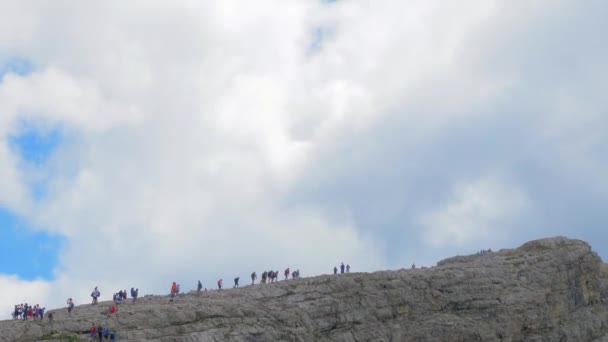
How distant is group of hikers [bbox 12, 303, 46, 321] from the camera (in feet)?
157

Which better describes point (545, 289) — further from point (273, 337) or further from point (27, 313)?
point (27, 313)

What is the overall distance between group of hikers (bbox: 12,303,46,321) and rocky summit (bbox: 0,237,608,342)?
1316 millimetres

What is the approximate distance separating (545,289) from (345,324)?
23536mm

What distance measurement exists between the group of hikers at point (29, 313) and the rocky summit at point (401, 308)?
4.32ft

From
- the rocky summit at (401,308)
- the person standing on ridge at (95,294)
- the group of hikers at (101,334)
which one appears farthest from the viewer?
the person standing on ridge at (95,294)

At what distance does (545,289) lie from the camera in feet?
234

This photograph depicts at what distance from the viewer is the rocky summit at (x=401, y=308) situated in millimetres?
49281

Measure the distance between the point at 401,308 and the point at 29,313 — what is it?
31118 mm

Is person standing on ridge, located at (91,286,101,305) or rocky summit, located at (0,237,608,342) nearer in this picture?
rocky summit, located at (0,237,608,342)

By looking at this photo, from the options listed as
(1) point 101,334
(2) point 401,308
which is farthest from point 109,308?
(2) point 401,308

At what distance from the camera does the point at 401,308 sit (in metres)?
63.5

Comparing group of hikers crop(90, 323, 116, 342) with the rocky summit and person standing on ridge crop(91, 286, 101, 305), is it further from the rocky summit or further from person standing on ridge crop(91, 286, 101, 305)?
person standing on ridge crop(91, 286, 101, 305)

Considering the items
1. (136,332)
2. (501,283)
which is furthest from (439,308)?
(136,332)

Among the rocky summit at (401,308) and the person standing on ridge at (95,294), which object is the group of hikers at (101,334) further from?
the person standing on ridge at (95,294)
